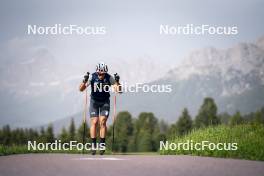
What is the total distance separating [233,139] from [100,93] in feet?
15.3

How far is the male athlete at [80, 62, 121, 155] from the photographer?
1527 centimetres

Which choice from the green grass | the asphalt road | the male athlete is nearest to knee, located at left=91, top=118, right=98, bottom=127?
the male athlete

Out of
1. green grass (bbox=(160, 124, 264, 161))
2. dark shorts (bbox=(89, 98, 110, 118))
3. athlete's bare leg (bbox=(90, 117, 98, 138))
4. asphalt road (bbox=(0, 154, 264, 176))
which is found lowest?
asphalt road (bbox=(0, 154, 264, 176))

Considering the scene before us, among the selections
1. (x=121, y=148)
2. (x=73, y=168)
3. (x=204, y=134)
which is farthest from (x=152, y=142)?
(x=73, y=168)

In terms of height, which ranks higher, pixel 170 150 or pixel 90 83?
pixel 90 83

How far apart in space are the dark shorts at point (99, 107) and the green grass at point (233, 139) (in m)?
3.33

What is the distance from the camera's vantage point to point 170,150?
17844mm

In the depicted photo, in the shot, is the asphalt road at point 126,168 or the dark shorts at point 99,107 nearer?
the asphalt road at point 126,168

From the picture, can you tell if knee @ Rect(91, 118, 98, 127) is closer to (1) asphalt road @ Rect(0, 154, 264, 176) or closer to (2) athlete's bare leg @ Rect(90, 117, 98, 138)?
(2) athlete's bare leg @ Rect(90, 117, 98, 138)

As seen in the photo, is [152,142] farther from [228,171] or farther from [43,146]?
[228,171]

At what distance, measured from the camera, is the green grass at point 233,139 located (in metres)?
15.4

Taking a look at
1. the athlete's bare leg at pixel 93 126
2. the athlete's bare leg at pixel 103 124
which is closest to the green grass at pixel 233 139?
the athlete's bare leg at pixel 103 124

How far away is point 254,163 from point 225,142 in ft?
13.3

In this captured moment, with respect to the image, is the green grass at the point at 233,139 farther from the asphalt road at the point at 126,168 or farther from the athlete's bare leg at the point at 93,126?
the athlete's bare leg at the point at 93,126
